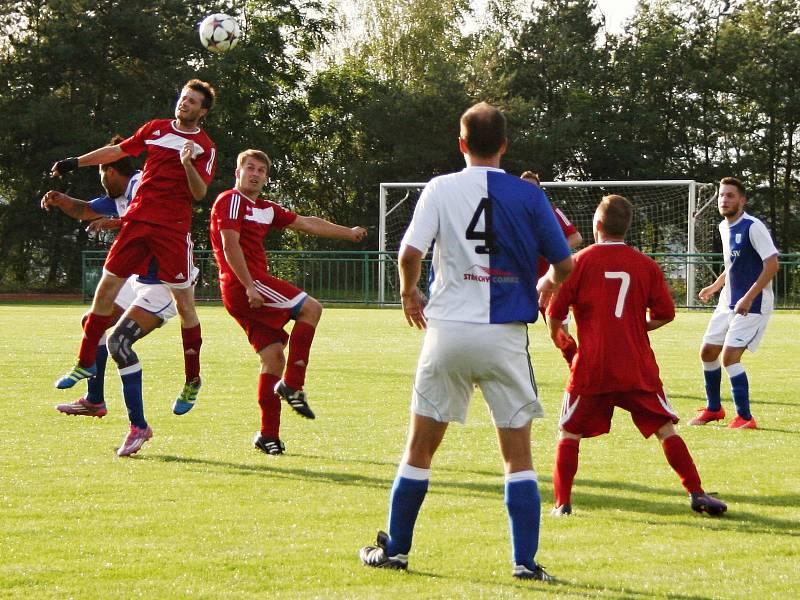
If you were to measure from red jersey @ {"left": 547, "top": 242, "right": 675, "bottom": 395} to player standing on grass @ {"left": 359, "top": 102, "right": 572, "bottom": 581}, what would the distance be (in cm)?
115

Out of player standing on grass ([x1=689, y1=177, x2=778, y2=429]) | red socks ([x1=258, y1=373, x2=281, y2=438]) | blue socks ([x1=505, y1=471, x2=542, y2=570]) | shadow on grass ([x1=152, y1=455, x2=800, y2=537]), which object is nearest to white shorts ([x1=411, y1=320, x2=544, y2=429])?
blue socks ([x1=505, y1=471, x2=542, y2=570])

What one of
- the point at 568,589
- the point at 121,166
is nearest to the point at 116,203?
the point at 121,166

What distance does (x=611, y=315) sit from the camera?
5.78 meters

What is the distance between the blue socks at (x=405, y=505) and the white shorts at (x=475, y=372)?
0.25 metres

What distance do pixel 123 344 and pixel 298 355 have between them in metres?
1.16

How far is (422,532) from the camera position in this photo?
17.7ft

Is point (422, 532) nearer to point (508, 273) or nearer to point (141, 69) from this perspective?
point (508, 273)

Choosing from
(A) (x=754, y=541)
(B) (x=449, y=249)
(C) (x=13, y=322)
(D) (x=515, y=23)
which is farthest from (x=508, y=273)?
Result: (D) (x=515, y=23)

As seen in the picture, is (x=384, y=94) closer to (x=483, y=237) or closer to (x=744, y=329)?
(x=744, y=329)

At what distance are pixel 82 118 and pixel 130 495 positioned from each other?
39652 millimetres

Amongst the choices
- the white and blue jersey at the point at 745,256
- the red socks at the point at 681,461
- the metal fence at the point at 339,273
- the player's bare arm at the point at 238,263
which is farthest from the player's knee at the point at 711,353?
the metal fence at the point at 339,273

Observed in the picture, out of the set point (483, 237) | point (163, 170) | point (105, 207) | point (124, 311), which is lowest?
point (124, 311)

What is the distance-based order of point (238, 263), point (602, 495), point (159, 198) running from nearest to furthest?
point (602, 495), point (238, 263), point (159, 198)

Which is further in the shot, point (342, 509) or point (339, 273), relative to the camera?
point (339, 273)
